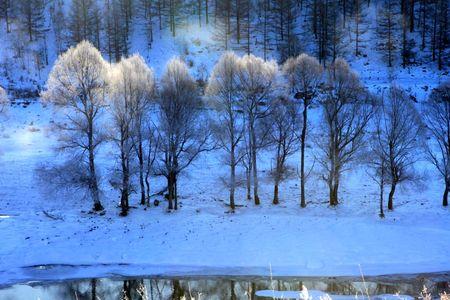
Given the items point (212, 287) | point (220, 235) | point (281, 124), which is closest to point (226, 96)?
point (281, 124)

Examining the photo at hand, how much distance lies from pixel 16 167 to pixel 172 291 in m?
21.3

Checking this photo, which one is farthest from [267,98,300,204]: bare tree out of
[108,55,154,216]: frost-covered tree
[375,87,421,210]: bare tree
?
[108,55,154,216]: frost-covered tree

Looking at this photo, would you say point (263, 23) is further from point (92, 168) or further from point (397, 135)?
point (92, 168)

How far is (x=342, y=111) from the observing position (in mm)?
29734

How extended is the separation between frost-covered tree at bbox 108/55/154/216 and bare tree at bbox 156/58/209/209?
1228mm

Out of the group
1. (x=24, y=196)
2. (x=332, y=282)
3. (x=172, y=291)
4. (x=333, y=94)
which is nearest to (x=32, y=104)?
(x=24, y=196)

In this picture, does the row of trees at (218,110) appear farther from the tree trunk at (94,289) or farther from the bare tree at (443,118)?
the tree trunk at (94,289)

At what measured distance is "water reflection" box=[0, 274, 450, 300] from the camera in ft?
61.1

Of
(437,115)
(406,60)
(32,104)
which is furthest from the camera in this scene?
(406,60)

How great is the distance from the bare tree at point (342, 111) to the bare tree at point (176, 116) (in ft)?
25.8

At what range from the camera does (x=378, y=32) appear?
61625 millimetres

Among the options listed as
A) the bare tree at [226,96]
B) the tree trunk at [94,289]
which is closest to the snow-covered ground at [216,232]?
the tree trunk at [94,289]

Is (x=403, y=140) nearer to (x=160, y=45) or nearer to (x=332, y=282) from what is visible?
(x=332, y=282)

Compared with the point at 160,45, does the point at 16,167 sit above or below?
below
